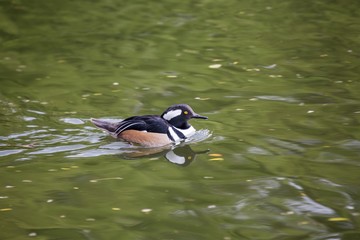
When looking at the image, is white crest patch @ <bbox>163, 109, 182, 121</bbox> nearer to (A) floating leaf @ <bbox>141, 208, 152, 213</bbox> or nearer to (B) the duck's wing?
(B) the duck's wing

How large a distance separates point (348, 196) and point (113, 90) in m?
6.18

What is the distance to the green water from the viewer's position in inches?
369

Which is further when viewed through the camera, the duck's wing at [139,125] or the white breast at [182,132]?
the white breast at [182,132]

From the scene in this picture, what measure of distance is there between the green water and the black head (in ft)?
1.13

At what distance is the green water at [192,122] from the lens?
9.37 m

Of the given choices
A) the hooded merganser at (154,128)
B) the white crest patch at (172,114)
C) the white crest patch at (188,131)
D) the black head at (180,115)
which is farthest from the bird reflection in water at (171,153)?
the white crest patch at (172,114)

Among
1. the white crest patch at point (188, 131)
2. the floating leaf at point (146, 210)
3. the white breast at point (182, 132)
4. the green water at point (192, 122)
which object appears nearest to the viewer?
the green water at point (192, 122)

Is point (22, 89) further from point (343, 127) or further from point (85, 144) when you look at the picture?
point (343, 127)

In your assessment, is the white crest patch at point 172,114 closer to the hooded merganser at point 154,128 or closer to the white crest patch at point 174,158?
the hooded merganser at point 154,128

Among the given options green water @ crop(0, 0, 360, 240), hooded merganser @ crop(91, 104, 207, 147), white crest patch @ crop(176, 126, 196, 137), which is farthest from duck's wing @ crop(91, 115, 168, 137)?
white crest patch @ crop(176, 126, 196, 137)

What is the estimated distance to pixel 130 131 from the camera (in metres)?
12.1

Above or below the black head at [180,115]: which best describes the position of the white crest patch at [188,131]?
below

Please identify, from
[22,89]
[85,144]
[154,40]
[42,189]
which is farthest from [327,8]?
[42,189]

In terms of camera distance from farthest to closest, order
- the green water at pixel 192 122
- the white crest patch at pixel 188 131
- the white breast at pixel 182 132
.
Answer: the white crest patch at pixel 188 131
the white breast at pixel 182 132
the green water at pixel 192 122
